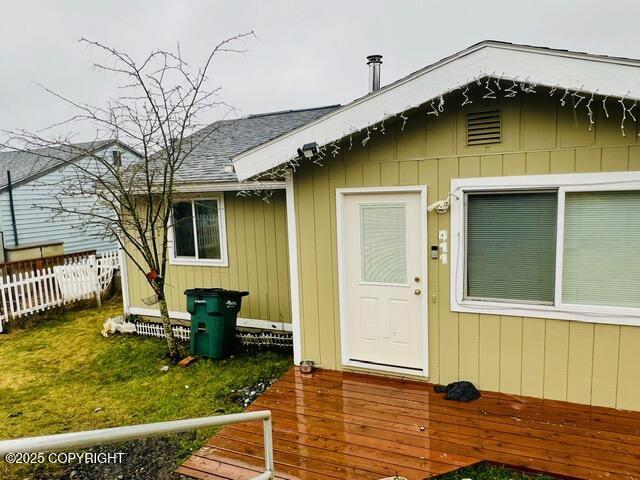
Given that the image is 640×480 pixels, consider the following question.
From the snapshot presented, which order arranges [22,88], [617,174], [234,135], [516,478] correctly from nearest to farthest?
[516,478]
[617,174]
[234,135]
[22,88]

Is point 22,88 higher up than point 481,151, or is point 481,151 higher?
point 22,88

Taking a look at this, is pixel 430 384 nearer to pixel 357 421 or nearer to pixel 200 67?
pixel 357 421

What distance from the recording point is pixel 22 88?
17047 mm

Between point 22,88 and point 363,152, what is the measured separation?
1804 centimetres

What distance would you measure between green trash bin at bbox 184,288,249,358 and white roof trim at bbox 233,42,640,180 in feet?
7.03

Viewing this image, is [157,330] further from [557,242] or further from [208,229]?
[557,242]

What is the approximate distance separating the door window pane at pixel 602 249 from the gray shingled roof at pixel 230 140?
158 inches

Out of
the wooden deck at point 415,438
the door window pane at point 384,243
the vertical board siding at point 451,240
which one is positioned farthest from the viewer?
the door window pane at point 384,243

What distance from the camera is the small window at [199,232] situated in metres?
7.25

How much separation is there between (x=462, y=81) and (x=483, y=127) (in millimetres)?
567

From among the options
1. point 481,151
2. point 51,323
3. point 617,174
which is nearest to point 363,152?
point 481,151

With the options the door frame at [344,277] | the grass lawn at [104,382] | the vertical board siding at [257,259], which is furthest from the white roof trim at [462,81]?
the grass lawn at [104,382]

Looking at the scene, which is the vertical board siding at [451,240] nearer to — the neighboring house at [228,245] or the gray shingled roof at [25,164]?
the neighboring house at [228,245]

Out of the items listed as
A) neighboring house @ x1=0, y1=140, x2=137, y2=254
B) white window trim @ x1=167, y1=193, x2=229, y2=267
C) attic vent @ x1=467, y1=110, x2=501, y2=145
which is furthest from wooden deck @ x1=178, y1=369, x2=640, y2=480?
neighboring house @ x1=0, y1=140, x2=137, y2=254
